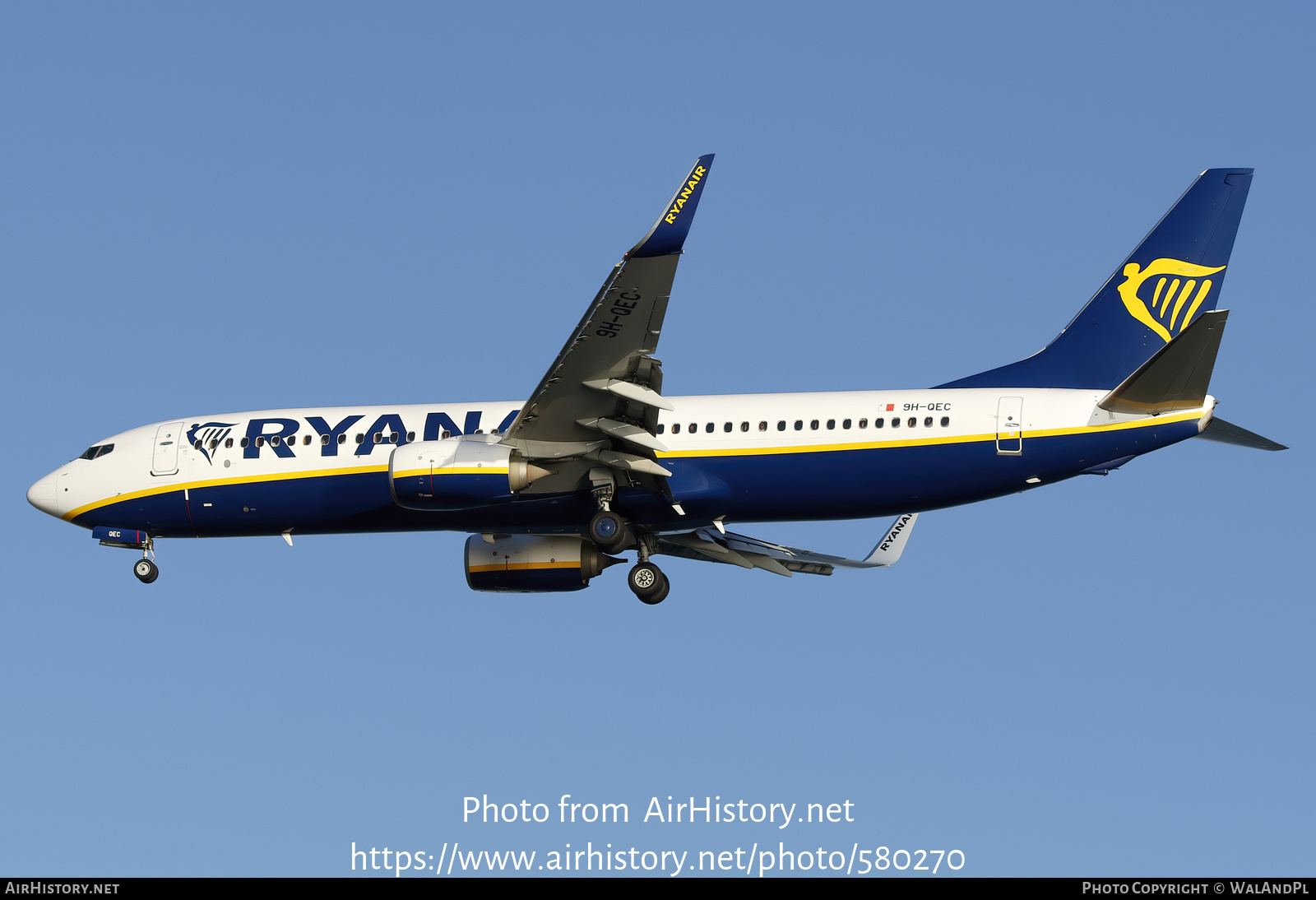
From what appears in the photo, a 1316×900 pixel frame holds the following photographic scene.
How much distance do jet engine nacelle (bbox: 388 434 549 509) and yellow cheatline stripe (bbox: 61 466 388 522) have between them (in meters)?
2.04

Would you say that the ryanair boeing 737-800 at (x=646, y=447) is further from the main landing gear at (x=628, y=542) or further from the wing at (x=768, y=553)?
the wing at (x=768, y=553)

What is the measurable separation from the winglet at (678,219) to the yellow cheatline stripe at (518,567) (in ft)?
30.7

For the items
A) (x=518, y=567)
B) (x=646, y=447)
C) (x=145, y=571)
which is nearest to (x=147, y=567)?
(x=145, y=571)

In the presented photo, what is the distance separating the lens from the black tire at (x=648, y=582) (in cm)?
3125

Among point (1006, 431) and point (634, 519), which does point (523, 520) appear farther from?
point (1006, 431)

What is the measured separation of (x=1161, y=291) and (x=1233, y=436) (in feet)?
12.8

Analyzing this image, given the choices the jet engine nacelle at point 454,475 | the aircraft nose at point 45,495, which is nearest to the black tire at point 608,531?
the jet engine nacelle at point 454,475

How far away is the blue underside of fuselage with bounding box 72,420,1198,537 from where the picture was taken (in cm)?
2944

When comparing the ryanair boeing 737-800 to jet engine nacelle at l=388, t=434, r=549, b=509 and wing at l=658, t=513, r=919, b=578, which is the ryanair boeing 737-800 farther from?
wing at l=658, t=513, r=919, b=578

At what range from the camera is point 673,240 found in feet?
Answer: 83.4

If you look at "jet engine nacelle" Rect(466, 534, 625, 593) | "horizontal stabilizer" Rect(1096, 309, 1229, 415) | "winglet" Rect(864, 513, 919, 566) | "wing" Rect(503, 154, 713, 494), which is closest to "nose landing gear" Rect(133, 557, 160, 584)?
"jet engine nacelle" Rect(466, 534, 625, 593)

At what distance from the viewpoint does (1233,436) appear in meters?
29.6

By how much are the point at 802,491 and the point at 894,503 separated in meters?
1.78
